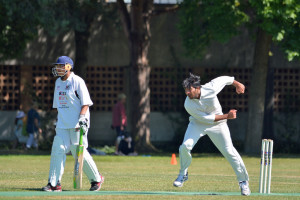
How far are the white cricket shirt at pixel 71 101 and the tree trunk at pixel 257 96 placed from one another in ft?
50.5

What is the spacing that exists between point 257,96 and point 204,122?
15.2 meters

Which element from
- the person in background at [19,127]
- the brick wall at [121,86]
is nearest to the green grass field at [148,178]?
the person in background at [19,127]

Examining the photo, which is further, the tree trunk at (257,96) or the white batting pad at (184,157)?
→ the tree trunk at (257,96)

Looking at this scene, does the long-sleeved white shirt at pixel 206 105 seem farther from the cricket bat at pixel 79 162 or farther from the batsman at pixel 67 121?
the cricket bat at pixel 79 162

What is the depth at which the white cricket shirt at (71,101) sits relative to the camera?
12.5 metres

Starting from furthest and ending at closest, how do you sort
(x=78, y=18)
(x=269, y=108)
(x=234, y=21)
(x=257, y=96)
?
1. (x=269, y=108)
2. (x=257, y=96)
3. (x=78, y=18)
4. (x=234, y=21)

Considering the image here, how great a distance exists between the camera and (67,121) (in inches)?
490

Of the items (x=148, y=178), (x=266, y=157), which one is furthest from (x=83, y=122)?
(x=148, y=178)

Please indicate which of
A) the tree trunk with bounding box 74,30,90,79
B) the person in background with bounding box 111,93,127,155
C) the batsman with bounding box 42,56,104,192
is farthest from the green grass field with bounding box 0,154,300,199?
the tree trunk with bounding box 74,30,90,79

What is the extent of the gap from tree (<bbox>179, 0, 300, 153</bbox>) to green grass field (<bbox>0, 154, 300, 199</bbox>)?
2.35 metres

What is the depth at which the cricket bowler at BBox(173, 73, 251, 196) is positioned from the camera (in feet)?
40.5

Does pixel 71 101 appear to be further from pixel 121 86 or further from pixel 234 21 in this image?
pixel 121 86

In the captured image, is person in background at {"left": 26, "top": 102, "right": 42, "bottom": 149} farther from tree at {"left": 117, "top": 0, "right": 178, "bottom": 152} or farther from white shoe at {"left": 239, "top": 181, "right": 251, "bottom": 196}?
white shoe at {"left": 239, "top": 181, "right": 251, "bottom": 196}

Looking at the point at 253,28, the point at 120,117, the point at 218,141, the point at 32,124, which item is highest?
the point at 253,28
